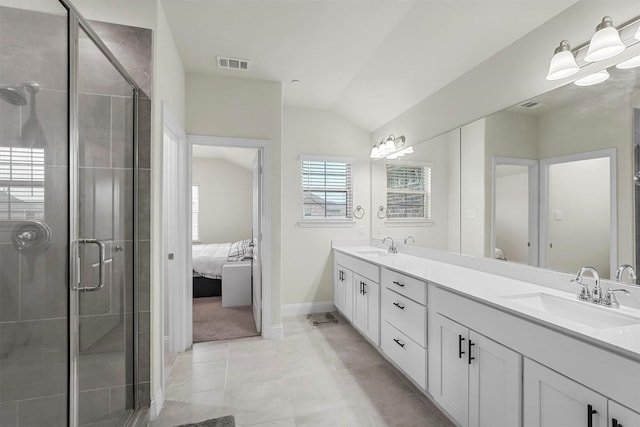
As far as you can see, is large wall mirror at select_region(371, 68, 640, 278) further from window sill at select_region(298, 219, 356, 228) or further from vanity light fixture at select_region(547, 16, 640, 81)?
window sill at select_region(298, 219, 356, 228)

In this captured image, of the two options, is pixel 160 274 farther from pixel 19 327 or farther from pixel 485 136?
pixel 485 136

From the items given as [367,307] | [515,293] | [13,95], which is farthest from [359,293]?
[13,95]

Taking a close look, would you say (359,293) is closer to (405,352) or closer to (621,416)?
(405,352)

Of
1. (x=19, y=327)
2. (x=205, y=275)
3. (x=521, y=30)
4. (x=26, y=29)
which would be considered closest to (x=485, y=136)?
(x=521, y=30)

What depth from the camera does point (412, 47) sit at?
2432mm

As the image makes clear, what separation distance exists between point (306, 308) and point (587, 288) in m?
2.95

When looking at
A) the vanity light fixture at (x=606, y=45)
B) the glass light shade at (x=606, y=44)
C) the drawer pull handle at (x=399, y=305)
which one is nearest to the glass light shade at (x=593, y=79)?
the vanity light fixture at (x=606, y=45)

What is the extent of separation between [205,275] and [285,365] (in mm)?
2422

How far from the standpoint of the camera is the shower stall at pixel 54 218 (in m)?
1.29

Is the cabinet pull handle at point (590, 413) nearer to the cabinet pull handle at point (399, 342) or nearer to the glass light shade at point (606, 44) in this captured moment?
the cabinet pull handle at point (399, 342)

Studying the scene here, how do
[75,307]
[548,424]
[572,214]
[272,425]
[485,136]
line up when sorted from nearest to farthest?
1. [548,424]
2. [75,307]
3. [572,214]
4. [272,425]
5. [485,136]

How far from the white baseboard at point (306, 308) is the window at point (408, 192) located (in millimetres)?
1449

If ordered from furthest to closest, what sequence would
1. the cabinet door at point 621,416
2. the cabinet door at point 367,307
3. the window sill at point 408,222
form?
the window sill at point 408,222
the cabinet door at point 367,307
the cabinet door at point 621,416

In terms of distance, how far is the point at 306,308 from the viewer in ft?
12.6
